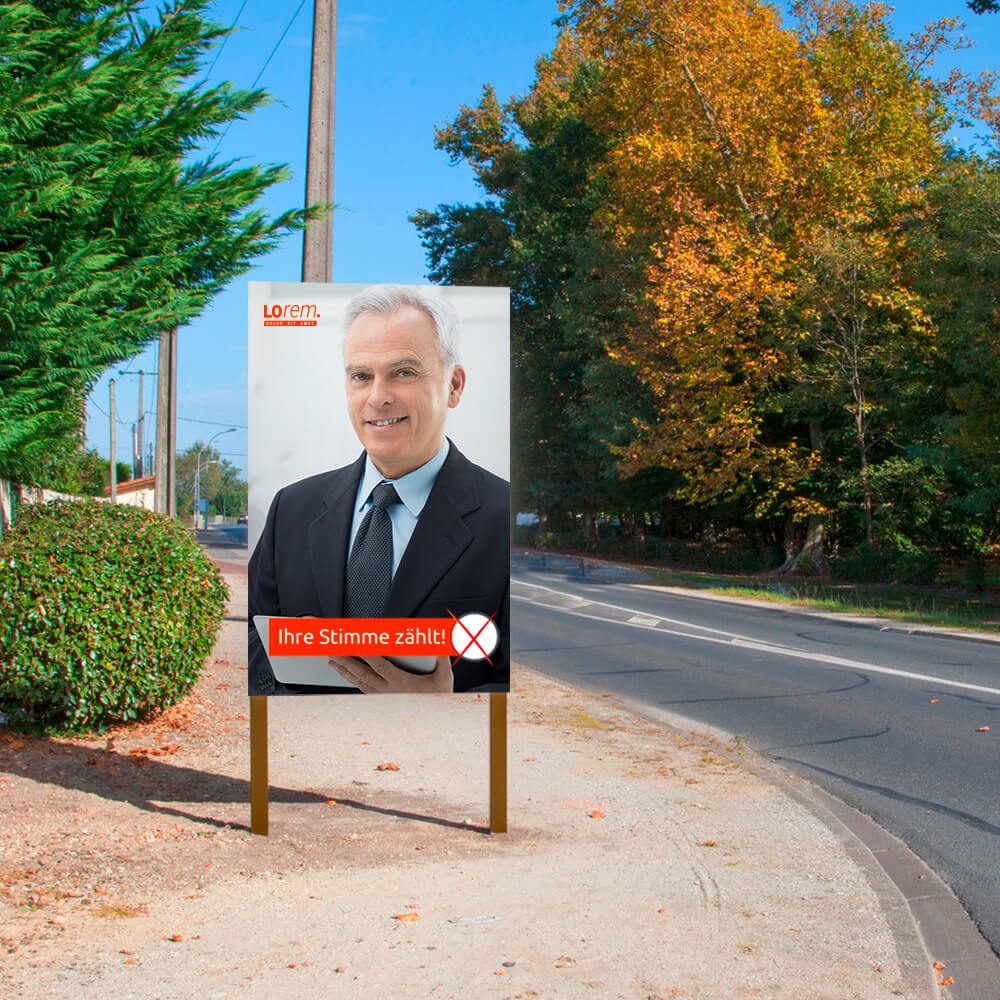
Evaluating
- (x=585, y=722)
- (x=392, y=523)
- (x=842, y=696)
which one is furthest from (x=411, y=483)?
(x=842, y=696)

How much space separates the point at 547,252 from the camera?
164ft

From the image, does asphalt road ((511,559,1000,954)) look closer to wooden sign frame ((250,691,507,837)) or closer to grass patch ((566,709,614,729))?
grass patch ((566,709,614,729))

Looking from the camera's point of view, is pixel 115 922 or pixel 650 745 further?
pixel 650 745

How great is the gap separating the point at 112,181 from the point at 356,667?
11.2ft

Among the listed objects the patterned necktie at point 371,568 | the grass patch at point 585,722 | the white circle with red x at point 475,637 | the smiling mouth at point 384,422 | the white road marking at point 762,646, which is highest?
the smiling mouth at point 384,422

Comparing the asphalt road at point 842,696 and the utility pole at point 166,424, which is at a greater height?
the utility pole at point 166,424

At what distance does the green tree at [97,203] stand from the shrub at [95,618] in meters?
0.57

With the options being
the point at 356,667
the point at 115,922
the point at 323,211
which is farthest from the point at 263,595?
the point at 323,211

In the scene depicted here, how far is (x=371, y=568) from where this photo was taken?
245 inches

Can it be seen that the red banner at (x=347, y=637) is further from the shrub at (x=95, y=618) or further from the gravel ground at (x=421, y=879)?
the shrub at (x=95, y=618)

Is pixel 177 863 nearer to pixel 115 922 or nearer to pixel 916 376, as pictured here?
pixel 115 922

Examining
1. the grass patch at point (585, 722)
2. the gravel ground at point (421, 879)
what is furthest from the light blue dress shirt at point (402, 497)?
the grass patch at point (585, 722)

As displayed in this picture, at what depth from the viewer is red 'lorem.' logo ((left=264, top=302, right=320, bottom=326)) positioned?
6.31 metres

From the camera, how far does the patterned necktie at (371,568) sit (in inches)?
244
